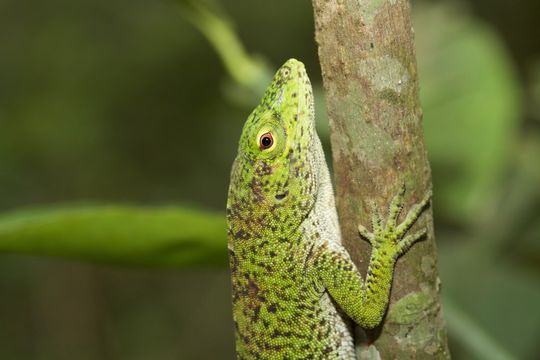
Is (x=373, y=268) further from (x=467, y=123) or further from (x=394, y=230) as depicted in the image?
(x=467, y=123)

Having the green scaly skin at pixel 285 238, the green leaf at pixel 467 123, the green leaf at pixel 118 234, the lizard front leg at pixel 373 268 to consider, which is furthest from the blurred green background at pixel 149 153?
the green leaf at pixel 118 234

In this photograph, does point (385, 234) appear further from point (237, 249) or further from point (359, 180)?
point (237, 249)

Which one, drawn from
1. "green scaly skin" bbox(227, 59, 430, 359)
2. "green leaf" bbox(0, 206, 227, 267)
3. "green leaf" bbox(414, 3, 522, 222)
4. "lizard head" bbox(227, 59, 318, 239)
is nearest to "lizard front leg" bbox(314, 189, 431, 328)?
"green scaly skin" bbox(227, 59, 430, 359)

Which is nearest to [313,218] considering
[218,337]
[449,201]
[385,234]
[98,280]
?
[385,234]

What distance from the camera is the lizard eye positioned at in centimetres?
345

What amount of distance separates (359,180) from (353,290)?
2.18 feet

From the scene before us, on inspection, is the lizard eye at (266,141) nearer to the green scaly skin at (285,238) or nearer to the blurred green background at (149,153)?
the green scaly skin at (285,238)

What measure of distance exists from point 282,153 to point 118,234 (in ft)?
3.13

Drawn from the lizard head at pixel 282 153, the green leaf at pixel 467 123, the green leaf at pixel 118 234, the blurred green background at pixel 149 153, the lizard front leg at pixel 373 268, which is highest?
the blurred green background at pixel 149 153

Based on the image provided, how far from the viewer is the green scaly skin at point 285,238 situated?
3447 millimetres

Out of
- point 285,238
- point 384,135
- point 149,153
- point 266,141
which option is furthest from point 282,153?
point 149,153

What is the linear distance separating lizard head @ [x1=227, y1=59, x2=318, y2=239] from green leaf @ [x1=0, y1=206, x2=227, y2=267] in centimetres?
35

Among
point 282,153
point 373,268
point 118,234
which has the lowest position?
point 373,268

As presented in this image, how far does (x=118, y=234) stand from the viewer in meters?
2.88
